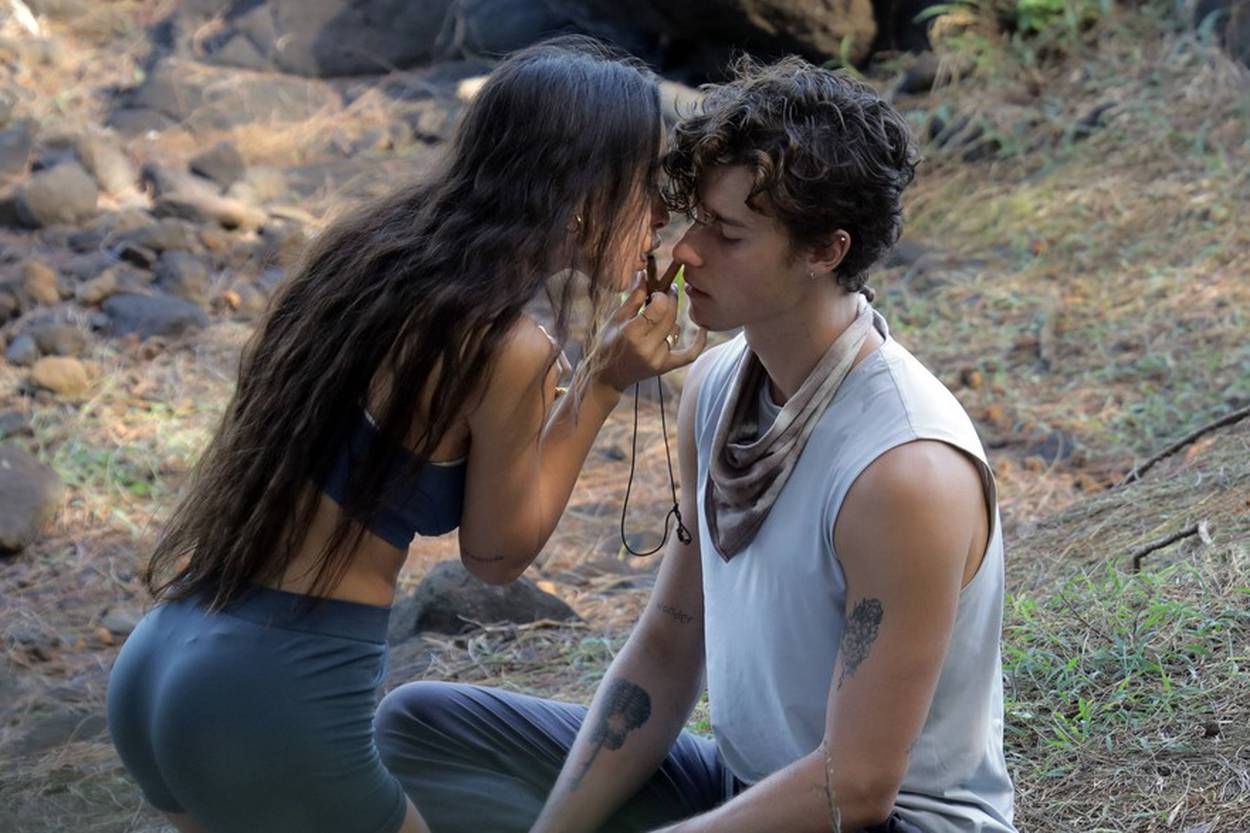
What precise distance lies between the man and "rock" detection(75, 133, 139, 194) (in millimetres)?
7278

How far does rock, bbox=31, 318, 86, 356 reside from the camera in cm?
677

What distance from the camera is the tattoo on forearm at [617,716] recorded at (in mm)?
2471

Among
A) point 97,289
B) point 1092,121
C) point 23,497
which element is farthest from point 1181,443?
point 97,289

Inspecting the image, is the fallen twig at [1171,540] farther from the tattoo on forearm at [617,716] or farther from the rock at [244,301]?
the rock at [244,301]

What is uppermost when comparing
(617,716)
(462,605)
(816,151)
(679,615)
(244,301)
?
(816,151)

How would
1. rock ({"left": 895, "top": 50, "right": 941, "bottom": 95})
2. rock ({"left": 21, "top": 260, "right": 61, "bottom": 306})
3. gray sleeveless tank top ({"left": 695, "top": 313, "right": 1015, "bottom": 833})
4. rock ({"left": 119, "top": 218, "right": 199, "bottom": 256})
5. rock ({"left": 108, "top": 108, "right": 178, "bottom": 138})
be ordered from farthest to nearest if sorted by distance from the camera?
rock ({"left": 108, "top": 108, "right": 178, "bottom": 138}), rock ({"left": 895, "top": 50, "right": 941, "bottom": 95}), rock ({"left": 119, "top": 218, "right": 199, "bottom": 256}), rock ({"left": 21, "top": 260, "right": 61, "bottom": 306}), gray sleeveless tank top ({"left": 695, "top": 313, "right": 1015, "bottom": 833})

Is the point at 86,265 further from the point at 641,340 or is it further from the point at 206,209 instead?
the point at 641,340

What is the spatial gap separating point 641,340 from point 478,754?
30.1 inches

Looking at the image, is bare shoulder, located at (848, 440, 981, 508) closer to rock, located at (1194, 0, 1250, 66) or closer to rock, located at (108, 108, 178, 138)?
rock, located at (1194, 0, 1250, 66)

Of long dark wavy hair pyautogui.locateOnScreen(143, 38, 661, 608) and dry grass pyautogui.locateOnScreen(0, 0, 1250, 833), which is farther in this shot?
dry grass pyautogui.locateOnScreen(0, 0, 1250, 833)

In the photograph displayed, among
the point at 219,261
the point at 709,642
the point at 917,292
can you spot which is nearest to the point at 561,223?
the point at 709,642

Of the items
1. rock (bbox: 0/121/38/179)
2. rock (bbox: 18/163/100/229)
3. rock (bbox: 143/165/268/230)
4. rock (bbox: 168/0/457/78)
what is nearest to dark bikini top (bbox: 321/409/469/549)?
rock (bbox: 143/165/268/230)

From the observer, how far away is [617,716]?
2.49 m

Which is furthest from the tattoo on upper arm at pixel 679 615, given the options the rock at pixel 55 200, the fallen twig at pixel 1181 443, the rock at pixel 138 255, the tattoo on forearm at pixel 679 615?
the rock at pixel 55 200
